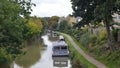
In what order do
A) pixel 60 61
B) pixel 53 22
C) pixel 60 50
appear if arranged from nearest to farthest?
pixel 60 61 < pixel 60 50 < pixel 53 22

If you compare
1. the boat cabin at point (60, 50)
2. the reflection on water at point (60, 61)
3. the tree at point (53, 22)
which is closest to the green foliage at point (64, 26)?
the tree at point (53, 22)

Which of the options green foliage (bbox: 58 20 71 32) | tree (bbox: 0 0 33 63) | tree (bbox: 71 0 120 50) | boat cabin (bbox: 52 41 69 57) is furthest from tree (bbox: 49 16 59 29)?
tree (bbox: 0 0 33 63)

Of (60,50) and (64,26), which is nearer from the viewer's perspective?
(60,50)

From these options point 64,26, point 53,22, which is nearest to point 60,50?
point 64,26

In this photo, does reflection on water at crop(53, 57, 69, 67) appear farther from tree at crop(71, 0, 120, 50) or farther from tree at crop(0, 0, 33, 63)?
tree at crop(0, 0, 33, 63)

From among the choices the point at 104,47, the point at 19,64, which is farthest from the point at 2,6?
the point at 104,47

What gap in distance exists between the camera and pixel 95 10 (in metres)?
34.9

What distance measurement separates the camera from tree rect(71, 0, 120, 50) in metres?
33.3

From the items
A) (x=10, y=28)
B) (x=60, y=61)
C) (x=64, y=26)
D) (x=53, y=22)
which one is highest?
(x=10, y=28)

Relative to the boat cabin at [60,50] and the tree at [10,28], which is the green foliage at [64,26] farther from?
the tree at [10,28]

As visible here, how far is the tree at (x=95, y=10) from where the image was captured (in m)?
33.3

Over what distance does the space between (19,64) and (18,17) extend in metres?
9.92

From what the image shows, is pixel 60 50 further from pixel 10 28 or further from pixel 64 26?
pixel 64 26


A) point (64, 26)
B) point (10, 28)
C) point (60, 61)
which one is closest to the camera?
point (10, 28)
